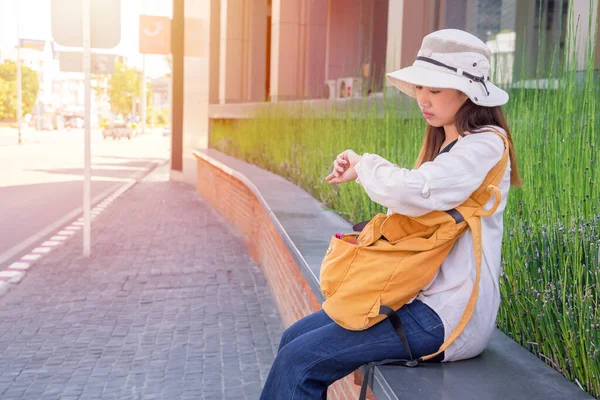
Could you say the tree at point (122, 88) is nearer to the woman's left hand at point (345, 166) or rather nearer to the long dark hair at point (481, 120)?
the woman's left hand at point (345, 166)

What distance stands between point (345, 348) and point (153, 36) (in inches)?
1167

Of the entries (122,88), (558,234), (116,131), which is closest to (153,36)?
(558,234)

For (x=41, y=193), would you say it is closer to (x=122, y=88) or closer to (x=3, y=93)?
(x=3, y=93)

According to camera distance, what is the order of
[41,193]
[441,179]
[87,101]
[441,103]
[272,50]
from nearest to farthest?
[441,179]
[441,103]
[87,101]
[41,193]
[272,50]

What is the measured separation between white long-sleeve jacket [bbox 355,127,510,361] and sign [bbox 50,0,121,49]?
294 inches

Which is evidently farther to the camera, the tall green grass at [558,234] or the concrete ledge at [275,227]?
the concrete ledge at [275,227]

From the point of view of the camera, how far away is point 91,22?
9.50 metres

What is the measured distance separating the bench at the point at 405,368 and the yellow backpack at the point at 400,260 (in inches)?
5.0

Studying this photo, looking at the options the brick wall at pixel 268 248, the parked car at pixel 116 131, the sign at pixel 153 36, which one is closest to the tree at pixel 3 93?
the parked car at pixel 116 131

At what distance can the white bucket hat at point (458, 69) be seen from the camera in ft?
8.77

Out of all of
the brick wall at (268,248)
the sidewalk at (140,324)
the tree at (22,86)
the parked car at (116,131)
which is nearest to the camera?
the brick wall at (268,248)

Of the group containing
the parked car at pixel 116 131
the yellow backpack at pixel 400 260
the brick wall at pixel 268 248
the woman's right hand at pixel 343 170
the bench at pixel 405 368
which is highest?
the woman's right hand at pixel 343 170

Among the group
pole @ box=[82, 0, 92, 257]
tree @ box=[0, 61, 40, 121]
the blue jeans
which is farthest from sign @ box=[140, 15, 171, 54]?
tree @ box=[0, 61, 40, 121]

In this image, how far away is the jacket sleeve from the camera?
2.48m
